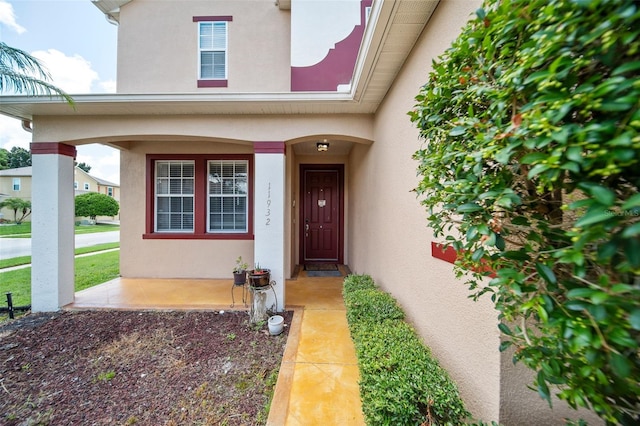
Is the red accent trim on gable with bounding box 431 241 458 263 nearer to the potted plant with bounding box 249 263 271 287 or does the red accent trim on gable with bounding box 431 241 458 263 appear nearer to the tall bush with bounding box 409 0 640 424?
the tall bush with bounding box 409 0 640 424

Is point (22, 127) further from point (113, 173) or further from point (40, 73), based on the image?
point (113, 173)

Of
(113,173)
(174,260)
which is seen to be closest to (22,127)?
(174,260)

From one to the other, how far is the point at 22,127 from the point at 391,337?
20.0 ft

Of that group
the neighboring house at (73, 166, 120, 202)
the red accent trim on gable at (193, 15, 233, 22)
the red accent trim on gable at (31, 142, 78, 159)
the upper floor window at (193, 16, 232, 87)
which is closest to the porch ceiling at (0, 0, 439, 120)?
the red accent trim on gable at (31, 142, 78, 159)

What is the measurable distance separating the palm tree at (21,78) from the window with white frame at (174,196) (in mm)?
2195

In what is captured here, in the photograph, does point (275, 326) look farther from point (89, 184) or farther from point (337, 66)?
point (89, 184)

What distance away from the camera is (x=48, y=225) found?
12.1 feet

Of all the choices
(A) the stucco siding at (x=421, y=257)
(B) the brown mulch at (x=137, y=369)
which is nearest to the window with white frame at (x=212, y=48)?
(A) the stucco siding at (x=421, y=257)

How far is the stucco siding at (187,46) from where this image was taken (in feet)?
17.4

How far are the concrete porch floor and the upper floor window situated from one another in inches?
172

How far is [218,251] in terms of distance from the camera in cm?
528

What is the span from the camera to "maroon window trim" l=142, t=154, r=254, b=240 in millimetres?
5277

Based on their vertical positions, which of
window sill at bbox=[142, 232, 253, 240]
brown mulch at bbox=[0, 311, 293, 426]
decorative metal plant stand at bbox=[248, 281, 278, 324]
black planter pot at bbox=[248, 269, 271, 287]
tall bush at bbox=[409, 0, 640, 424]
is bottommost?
brown mulch at bbox=[0, 311, 293, 426]

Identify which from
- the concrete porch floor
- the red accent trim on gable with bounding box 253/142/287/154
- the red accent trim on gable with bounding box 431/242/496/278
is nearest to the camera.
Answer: the red accent trim on gable with bounding box 431/242/496/278
